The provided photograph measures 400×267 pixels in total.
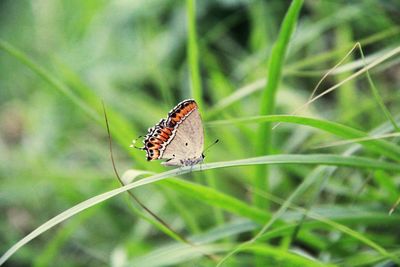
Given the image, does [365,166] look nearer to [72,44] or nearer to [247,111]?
[247,111]

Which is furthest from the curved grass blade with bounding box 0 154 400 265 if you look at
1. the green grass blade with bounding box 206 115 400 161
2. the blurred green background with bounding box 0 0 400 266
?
the blurred green background with bounding box 0 0 400 266

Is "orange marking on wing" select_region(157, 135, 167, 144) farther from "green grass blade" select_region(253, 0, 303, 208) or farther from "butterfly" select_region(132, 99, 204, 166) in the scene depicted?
"green grass blade" select_region(253, 0, 303, 208)

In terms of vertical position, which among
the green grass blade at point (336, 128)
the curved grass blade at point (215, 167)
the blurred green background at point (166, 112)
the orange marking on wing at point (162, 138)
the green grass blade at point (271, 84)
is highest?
the blurred green background at point (166, 112)

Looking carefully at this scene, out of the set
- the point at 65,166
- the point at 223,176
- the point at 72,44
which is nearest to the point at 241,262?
the point at 223,176

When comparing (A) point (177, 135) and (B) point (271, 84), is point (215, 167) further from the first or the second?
(B) point (271, 84)

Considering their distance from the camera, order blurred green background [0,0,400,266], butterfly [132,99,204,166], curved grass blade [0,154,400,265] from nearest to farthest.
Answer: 1. curved grass blade [0,154,400,265]
2. butterfly [132,99,204,166]
3. blurred green background [0,0,400,266]

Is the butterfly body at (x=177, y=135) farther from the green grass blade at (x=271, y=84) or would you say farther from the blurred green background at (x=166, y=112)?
the green grass blade at (x=271, y=84)

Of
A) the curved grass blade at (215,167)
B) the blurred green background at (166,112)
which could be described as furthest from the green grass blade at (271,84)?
the curved grass blade at (215,167)
